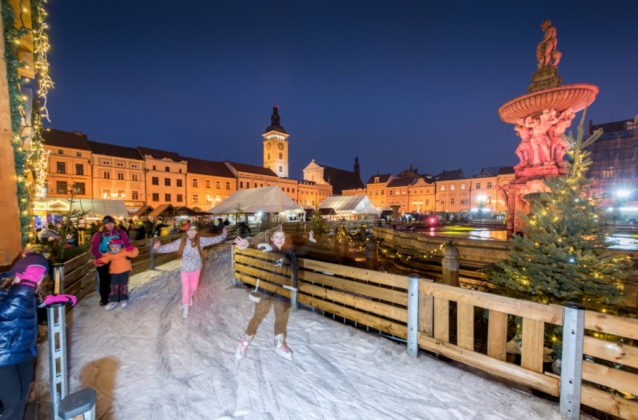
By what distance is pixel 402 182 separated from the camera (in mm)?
72000

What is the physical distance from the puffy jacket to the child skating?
336cm

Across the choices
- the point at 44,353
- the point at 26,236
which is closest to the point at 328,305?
the point at 44,353

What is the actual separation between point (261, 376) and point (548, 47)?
63.8 ft

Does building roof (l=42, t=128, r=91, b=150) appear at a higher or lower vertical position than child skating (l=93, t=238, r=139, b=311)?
higher

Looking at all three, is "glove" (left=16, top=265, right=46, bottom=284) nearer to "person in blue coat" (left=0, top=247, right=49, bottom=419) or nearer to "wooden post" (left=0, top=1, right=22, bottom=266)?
"person in blue coat" (left=0, top=247, right=49, bottom=419)

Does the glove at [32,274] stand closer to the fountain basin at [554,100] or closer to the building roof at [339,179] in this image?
the fountain basin at [554,100]

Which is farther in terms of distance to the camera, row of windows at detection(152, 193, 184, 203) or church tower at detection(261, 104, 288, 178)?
church tower at detection(261, 104, 288, 178)

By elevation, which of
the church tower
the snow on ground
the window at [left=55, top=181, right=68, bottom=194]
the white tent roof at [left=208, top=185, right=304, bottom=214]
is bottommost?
the snow on ground

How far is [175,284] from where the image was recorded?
26.7 ft

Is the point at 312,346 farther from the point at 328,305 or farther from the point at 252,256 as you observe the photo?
the point at 252,256

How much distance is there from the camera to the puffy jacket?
2.47m

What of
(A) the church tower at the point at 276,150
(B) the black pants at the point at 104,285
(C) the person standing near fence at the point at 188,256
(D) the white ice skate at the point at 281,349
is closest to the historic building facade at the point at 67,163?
(B) the black pants at the point at 104,285

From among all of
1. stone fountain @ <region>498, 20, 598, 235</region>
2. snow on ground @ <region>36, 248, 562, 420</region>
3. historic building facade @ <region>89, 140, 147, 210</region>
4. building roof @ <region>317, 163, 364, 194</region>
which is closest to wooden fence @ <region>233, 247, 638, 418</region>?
snow on ground @ <region>36, 248, 562, 420</region>

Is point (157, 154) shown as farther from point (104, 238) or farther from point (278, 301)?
point (278, 301)
